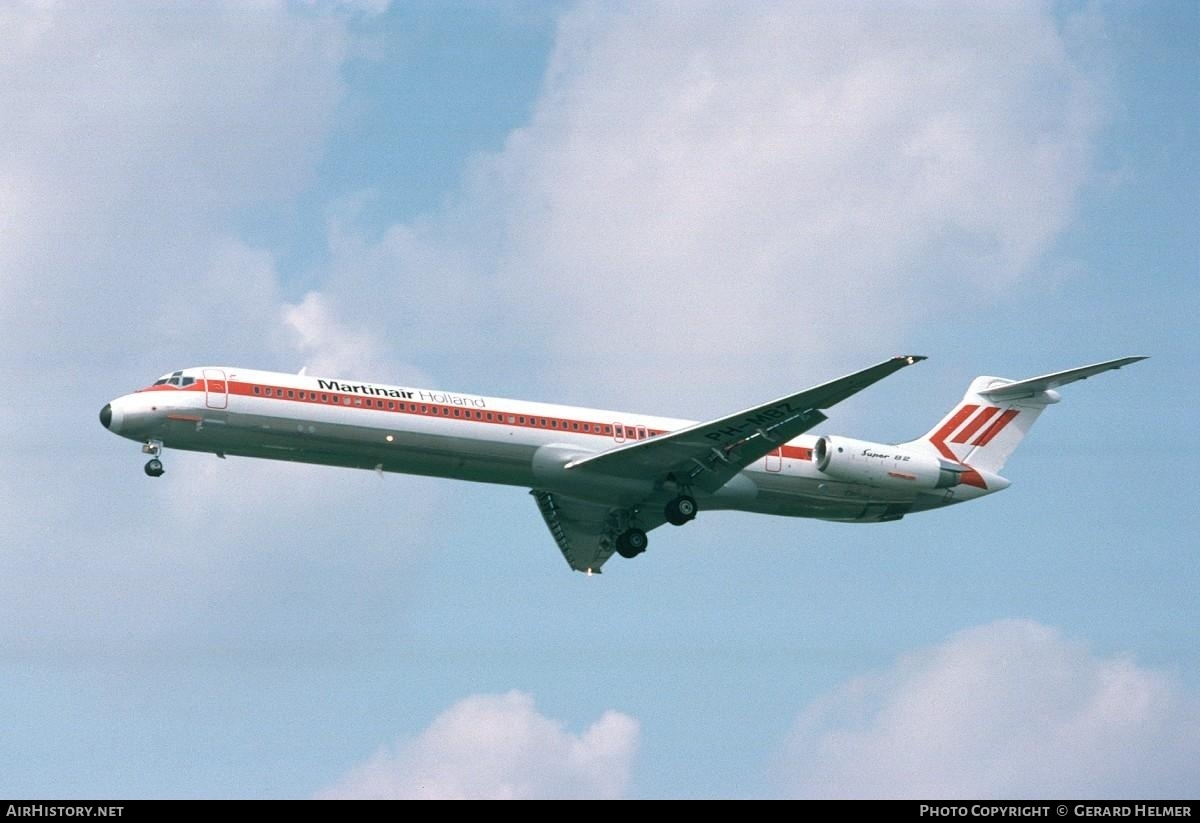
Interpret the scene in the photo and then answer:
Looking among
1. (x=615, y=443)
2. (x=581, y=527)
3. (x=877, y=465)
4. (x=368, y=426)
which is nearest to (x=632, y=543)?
(x=581, y=527)

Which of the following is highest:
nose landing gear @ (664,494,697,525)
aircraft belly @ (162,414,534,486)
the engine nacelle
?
aircraft belly @ (162,414,534,486)

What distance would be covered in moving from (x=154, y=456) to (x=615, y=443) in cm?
1044

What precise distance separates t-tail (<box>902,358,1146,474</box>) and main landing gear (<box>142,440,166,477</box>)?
1838cm

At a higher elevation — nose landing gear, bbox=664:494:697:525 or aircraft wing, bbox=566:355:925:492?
aircraft wing, bbox=566:355:925:492

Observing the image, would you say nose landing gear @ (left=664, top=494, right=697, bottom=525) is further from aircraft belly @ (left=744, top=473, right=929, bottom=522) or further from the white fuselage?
aircraft belly @ (left=744, top=473, right=929, bottom=522)

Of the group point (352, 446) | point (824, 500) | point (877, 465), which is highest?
point (352, 446)

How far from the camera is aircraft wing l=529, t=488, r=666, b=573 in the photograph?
40.8 meters

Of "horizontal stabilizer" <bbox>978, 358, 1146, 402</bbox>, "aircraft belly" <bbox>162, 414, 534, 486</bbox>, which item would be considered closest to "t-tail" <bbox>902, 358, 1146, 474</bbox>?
"horizontal stabilizer" <bbox>978, 358, 1146, 402</bbox>

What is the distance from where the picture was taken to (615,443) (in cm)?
3756

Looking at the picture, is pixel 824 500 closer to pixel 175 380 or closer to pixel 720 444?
pixel 720 444

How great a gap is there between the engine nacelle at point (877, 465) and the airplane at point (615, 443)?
0.04 metres
